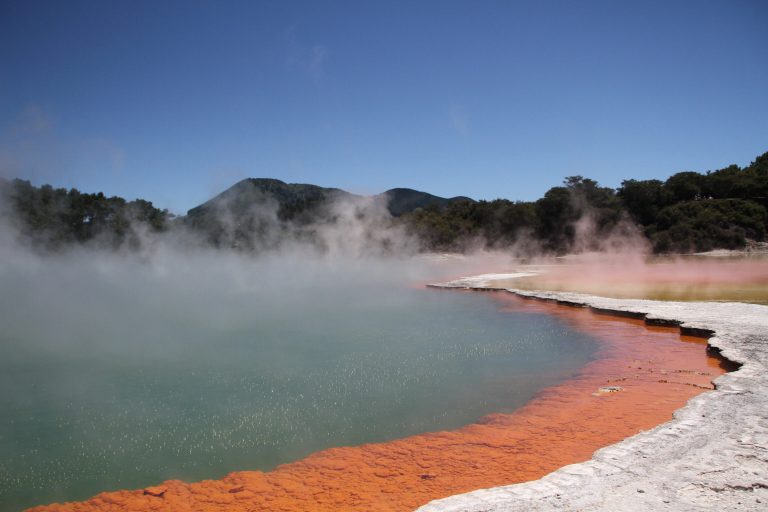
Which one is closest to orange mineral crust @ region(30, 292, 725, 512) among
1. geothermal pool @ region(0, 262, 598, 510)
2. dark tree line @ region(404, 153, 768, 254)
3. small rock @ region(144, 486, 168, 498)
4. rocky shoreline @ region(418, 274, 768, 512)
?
small rock @ region(144, 486, 168, 498)

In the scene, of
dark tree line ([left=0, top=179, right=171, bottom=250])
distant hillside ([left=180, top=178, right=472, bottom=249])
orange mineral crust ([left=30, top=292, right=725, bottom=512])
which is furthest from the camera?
distant hillside ([left=180, top=178, right=472, bottom=249])

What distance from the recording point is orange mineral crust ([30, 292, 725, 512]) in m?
3.89

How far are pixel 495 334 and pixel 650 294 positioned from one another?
692 centimetres

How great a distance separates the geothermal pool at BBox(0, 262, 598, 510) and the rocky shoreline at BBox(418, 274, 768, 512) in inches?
76.1

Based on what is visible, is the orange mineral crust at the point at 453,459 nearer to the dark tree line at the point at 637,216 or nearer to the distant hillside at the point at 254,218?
the dark tree line at the point at 637,216

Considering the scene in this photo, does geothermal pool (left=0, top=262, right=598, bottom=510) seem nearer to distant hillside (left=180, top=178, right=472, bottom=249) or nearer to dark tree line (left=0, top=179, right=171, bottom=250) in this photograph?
dark tree line (left=0, top=179, right=171, bottom=250)

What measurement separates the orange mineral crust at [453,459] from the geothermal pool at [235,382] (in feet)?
0.89

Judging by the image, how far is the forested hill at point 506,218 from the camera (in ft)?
114

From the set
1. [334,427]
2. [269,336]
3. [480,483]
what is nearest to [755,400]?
[480,483]

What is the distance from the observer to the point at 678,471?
3.45 meters

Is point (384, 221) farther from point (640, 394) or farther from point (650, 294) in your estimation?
point (640, 394)

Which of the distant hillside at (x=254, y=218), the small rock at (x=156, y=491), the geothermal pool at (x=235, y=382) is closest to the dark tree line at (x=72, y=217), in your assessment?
the distant hillside at (x=254, y=218)

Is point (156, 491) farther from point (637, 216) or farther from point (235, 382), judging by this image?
point (637, 216)

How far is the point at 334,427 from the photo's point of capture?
5.32 meters
